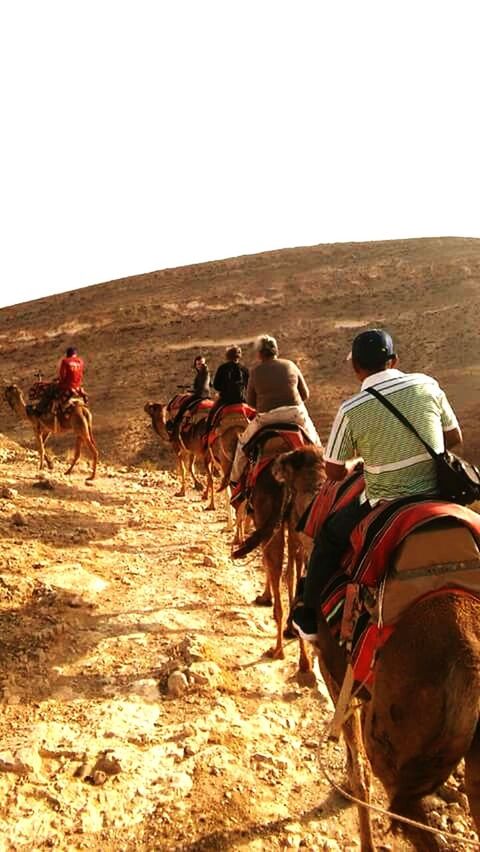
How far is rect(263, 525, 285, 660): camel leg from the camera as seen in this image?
6.55m

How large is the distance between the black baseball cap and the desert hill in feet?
75.4

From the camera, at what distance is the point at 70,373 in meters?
16.4

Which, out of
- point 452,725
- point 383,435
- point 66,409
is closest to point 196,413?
point 66,409

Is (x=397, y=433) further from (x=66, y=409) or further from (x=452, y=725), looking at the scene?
(x=66, y=409)

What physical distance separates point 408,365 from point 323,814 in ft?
113

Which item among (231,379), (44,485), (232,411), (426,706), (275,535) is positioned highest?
(231,379)

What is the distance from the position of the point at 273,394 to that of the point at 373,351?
3.88 m

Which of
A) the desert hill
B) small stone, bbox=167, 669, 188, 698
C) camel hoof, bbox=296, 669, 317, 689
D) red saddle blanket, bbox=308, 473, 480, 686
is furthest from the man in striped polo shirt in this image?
the desert hill

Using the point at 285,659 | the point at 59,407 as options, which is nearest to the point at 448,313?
the point at 59,407

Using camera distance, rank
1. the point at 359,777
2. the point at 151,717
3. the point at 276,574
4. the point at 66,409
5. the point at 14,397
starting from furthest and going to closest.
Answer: the point at 14,397
the point at 66,409
the point at 276,574
the point at 151,717
the point at 359,777

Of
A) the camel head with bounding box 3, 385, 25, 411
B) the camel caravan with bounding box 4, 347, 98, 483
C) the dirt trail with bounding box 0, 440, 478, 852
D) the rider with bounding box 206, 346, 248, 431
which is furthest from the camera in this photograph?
the camel head with bounding box 3, 385, 25, 411

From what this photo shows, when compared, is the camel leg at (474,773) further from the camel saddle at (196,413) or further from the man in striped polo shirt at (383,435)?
the camel saddle at (196,413)

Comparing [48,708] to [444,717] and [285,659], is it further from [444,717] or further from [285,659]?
[444,717]

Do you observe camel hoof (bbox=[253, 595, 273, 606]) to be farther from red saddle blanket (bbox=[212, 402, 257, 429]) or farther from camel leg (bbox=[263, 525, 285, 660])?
red saddle blanket (bbox=[212, 402, 257, 429])
